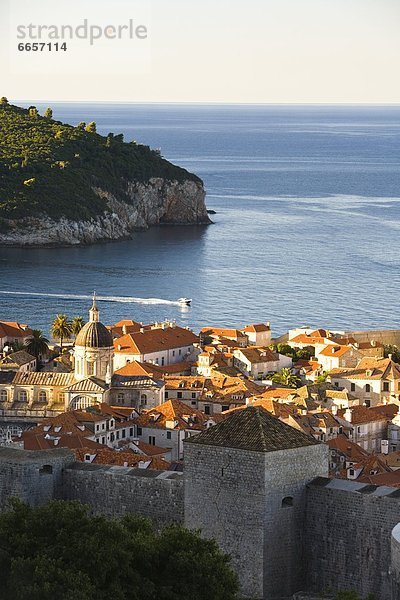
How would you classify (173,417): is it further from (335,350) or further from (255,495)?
(255,495)

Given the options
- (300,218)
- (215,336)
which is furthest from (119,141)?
(215,336)

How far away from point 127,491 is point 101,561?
318cm

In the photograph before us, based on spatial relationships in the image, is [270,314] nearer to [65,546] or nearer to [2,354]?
[2,354]

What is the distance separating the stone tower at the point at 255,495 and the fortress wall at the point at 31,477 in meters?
2.40

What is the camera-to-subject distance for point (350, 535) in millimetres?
23344

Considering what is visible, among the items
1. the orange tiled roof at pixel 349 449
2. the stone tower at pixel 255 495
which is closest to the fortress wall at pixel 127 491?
the stone tower at pixel 255 495

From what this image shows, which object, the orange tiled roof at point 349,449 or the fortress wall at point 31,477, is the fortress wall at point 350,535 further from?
the orange tiled roof at point 349,449

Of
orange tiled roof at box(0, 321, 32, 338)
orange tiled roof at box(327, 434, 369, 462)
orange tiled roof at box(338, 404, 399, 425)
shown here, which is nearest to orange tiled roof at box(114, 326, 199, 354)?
orange tiled roof at box(0, 321, 32, 338)

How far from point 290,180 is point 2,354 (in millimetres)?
112501

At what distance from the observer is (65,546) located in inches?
875

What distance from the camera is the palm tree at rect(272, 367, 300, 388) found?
2159 inches

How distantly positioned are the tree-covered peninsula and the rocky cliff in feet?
0.19

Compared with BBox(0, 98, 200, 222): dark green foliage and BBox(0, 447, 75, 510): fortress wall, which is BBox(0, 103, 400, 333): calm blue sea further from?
BBox(0, 447, 75, 510): fortress wall

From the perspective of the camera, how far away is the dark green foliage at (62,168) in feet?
406
